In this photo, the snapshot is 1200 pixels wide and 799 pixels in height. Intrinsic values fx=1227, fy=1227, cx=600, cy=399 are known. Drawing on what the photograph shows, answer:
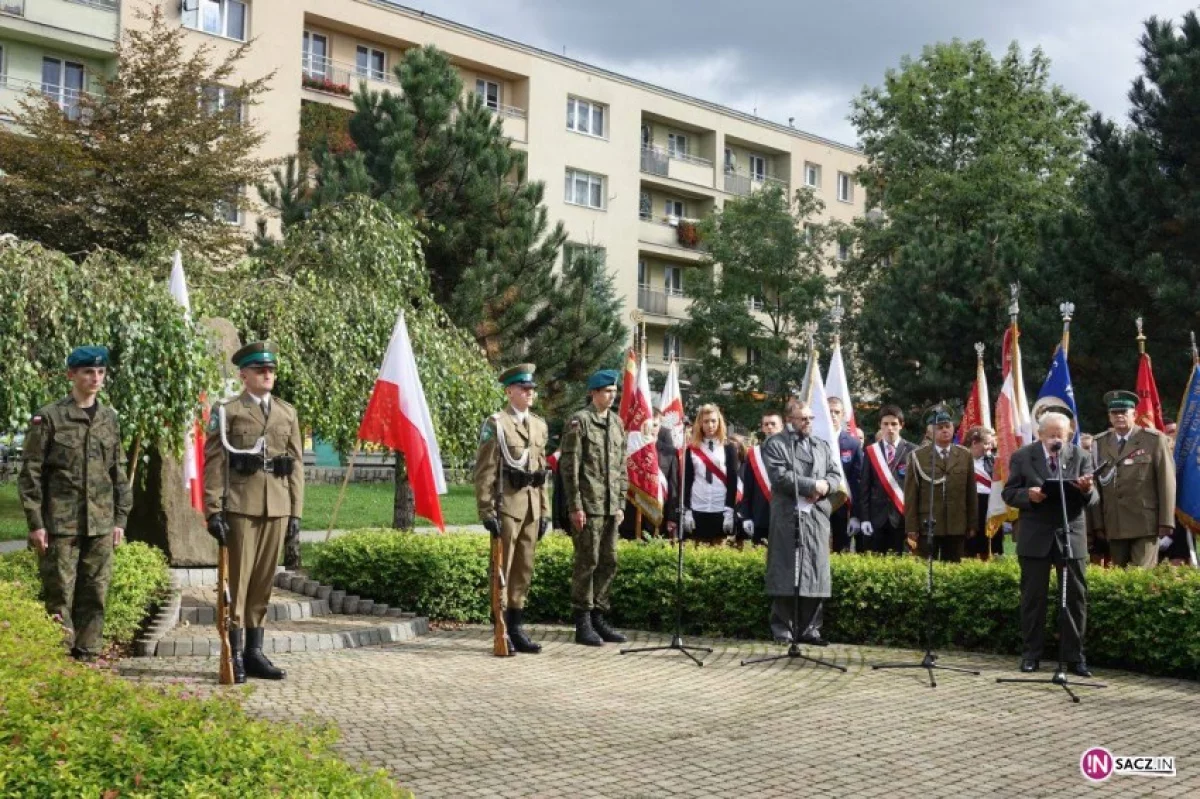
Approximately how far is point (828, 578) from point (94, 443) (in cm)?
581

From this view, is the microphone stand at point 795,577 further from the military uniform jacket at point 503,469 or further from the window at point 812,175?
the window at point 812,175

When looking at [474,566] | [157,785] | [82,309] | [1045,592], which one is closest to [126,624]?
[82,309]

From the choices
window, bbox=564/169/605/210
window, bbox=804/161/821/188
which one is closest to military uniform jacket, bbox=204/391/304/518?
window, bbox=564/169/605/210

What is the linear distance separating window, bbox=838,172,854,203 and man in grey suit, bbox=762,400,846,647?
155 ft

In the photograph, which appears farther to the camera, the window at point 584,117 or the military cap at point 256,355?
the window at point 584,117

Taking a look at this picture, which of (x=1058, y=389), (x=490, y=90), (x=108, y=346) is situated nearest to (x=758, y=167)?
(x=490, y=90)

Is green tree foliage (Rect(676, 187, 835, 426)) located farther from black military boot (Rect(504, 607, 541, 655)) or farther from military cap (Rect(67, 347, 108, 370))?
military cap (Rect(67, 347, 108, 370))

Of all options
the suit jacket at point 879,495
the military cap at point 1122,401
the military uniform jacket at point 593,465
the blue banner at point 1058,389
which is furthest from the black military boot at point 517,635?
the military cap at point 1122,401

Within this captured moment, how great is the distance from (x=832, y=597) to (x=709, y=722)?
372 centimetres

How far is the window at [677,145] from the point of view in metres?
49.4

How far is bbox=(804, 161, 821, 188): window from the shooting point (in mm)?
54438

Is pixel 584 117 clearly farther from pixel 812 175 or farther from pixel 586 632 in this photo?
pixel 586 632

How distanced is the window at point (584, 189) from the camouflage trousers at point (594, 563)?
34940mm

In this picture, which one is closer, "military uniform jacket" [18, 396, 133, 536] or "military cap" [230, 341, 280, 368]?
"military uniform jacket" [18, 396, 133, 536]
